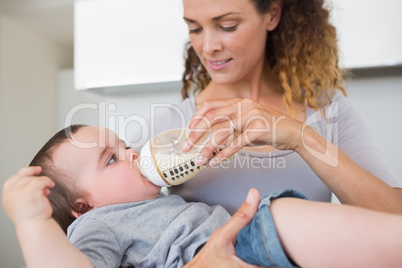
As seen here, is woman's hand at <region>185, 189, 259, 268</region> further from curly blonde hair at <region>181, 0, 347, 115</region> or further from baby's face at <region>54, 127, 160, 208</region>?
curly blonde hair at <region>181, 0, 347, 115</region>

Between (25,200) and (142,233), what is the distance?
0.98 feet

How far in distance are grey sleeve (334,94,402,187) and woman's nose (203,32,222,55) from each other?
0.47 m

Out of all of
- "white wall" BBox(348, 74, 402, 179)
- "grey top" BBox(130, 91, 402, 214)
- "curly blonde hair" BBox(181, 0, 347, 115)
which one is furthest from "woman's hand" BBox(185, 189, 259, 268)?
"white wall" BBox(348, 74, 402, 179)

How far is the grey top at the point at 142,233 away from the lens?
0.76 m

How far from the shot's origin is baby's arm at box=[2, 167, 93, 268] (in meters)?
0.63

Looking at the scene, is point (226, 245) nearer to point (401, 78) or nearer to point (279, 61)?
point (279, 61)

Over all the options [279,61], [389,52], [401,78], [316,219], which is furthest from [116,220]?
[401,78]

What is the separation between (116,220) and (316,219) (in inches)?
18.3

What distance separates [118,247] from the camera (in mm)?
801

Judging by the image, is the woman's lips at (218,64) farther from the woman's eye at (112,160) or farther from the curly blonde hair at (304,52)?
the woman's eye at (112,160)

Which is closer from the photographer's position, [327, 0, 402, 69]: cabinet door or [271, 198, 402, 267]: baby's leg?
[271, 198, 402, 267]: baby's leg

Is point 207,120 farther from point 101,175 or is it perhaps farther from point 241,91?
point 241,91

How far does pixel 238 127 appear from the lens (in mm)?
849

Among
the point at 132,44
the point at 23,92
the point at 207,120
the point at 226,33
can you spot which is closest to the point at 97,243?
the point at 207,120
